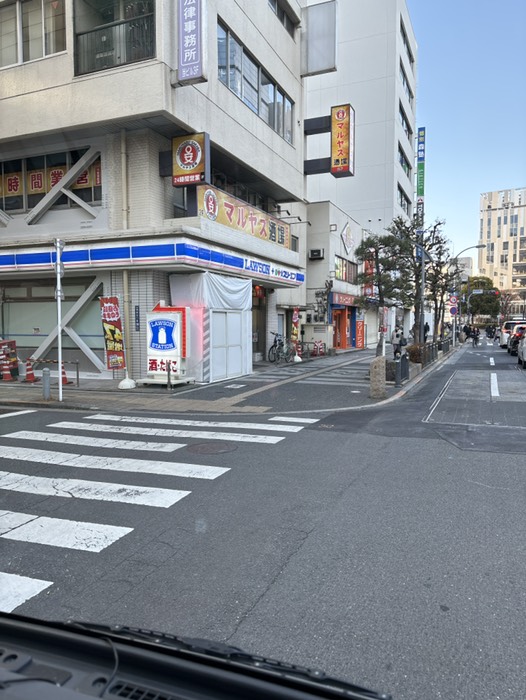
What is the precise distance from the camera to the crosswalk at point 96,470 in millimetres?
4469

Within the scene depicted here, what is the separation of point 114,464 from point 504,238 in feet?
480

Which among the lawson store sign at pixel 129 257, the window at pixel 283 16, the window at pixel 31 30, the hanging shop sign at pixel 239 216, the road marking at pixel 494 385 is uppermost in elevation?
the window at pixel 283 16

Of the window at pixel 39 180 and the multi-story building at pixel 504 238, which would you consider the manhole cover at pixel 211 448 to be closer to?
the window at pixel 39 180

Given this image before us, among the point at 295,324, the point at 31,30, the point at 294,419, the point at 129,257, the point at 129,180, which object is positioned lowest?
the point at 294,419

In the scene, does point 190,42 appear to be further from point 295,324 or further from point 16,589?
point 295,324

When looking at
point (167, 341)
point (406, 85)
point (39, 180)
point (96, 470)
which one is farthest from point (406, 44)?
point (96, 470)

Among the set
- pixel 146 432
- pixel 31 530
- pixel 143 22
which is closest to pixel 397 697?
pixel 31 530

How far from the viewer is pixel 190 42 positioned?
13414mm

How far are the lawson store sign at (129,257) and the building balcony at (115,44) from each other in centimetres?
519

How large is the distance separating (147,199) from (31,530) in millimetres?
12166

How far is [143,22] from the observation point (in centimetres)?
1393

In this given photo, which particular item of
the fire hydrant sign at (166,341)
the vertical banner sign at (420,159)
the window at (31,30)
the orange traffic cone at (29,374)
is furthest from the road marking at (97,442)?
the vertical banner sign at (420,159)

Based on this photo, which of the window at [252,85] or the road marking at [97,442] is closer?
the road marking at [97,442]

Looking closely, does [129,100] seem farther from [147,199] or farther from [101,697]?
[101,697]
